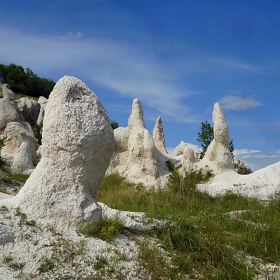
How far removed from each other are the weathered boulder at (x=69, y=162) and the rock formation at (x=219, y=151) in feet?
39.0

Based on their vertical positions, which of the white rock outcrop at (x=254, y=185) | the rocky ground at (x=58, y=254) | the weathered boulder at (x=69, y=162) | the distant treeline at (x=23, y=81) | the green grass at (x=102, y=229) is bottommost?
the rocky ground at (x=58, y=254)

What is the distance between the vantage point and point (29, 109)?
37.6m

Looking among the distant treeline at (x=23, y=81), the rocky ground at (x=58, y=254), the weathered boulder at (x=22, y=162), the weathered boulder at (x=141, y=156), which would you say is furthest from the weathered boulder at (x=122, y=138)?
the distant treeline at (x=23, y=81)

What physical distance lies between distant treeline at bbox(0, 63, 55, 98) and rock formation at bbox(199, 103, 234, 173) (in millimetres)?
41961

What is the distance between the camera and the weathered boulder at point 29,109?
37.2 m

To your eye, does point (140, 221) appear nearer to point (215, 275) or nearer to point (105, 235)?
point (105, 235)

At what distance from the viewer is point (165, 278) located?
4629 millimetres

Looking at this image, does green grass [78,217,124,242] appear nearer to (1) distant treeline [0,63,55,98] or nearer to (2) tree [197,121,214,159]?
(2) tree [197,121,214,159]

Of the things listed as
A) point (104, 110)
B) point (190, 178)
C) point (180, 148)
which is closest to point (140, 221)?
point (104, 110)

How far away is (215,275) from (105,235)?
1.38m

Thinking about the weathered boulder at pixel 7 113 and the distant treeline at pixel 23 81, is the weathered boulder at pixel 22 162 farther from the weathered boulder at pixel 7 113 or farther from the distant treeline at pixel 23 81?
the distant treeline at pixel 23 81

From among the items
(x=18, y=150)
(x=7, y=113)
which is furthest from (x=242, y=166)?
(x=7, y=113)

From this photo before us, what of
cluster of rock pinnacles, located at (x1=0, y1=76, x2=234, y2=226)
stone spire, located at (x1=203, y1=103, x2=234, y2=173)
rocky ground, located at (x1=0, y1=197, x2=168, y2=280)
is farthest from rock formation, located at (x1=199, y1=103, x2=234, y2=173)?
rocky ground, located at (x1=0, y1=197, x2=168, y2=280)

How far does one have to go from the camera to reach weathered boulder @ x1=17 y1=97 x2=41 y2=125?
A: 37.2 meters
